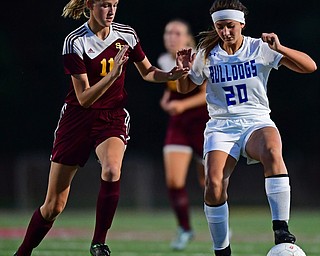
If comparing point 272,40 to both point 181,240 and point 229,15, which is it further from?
point 181,240

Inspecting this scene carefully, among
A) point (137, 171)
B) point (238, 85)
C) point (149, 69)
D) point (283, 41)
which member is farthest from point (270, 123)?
point (283, 41)

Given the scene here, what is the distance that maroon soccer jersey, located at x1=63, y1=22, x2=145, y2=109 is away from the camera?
7750 mm

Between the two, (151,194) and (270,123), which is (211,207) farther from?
(151,194)

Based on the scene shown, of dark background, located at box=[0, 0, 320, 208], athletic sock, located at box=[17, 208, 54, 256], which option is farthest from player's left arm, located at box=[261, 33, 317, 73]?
dark background, located at box=[0, 0, 320, 208]

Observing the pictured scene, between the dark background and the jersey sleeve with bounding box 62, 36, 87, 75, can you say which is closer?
the jersey sleeve with bounding box 62, 36, 87, 75

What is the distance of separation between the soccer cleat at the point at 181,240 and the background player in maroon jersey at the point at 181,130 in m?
0.01

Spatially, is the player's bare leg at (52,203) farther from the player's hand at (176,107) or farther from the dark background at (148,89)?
the dark background at (148,89)

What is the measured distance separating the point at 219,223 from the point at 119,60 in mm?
1383

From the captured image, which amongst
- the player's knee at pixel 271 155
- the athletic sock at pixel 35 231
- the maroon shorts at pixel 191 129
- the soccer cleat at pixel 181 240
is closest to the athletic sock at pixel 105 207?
the athletic sock at pixel 35 231

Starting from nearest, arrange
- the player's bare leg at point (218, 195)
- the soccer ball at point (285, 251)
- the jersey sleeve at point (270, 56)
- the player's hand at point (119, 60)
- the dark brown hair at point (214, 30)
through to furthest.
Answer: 1. the soccer ball at point (285, 251)
2. the player's hand at point (119, 60)
3. the player's bare leg at point (218, 195)
4. the jersey sleeve at point (270, 56)
5. the dark brown hair at point (214, 30)

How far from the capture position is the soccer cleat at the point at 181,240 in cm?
1082

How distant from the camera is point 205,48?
314 inches

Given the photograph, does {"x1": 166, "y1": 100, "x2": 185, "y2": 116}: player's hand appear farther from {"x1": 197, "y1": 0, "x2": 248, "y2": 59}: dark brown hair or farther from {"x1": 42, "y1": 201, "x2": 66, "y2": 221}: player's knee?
{"x1": 42, "y1": 201, "x2": 66, "y2": 221}: player's knee

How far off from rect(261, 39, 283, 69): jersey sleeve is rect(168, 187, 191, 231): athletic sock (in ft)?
12.8
